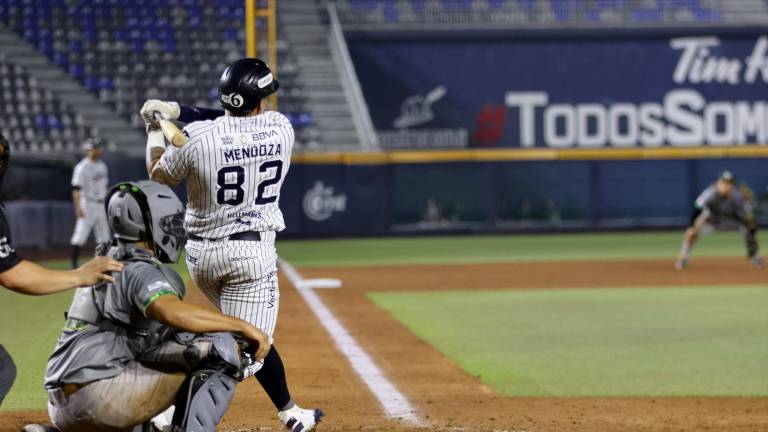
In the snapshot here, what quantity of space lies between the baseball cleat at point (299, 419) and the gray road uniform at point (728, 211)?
13515 millimetres

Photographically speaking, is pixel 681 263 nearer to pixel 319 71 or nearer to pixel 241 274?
pixel 241 274

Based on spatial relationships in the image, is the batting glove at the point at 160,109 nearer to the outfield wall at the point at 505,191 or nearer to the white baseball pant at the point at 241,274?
the white baseball pant at the point at 241,274

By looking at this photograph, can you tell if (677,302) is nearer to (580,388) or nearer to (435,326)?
(435,326)

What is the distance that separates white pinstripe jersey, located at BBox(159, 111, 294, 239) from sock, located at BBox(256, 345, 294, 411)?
0.69 metres

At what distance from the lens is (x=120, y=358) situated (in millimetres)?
4434

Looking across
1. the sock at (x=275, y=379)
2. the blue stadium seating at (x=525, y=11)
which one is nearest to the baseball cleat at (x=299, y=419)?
the sock at (x=275, y=379)

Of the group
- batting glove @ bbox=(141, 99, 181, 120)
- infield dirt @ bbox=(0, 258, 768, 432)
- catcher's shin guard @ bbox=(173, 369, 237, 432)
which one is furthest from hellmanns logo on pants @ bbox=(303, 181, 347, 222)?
catcher's shin guard @ bbox=(173, 369, 237, 432)

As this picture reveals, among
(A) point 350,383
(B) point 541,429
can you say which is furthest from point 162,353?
(A) point 350,383

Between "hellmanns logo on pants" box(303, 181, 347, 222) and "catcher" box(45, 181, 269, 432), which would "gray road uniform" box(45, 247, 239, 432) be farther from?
"hellmanns logo on pants" box(303, 181, 347, 222)

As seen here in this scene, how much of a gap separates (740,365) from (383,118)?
2266cm

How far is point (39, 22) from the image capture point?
91.6 feet

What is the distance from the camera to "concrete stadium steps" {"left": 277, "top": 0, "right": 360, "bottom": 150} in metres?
29.2

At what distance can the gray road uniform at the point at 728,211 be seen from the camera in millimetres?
18203

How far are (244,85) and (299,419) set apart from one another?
1.65 meters
